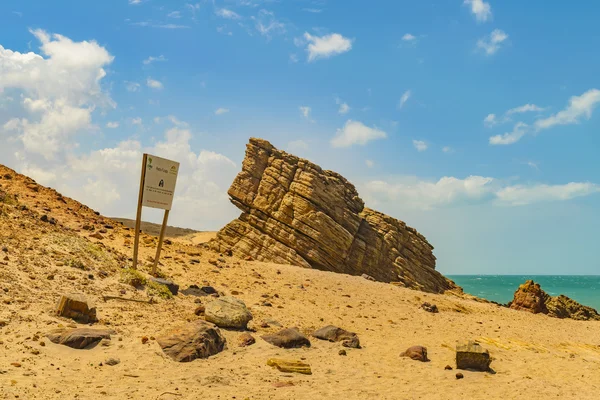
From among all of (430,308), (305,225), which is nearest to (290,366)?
(430,308)

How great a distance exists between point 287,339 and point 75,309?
5.27 meters

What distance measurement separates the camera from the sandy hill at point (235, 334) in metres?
9.02

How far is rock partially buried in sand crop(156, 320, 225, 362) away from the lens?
10445mm

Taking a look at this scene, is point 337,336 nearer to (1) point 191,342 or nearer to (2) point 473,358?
(2) point 473,358

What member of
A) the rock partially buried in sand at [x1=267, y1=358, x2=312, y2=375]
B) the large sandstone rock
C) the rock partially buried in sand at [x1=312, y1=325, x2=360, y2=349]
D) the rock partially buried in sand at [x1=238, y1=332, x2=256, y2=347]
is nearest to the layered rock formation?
the large sandstone rock

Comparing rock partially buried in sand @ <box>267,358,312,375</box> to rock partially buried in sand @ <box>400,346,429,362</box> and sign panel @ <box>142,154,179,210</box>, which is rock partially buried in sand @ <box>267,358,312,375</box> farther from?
sign panel @ <box>142,154,179,210</box>

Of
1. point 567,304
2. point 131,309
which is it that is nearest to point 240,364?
point 131,309

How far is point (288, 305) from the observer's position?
1764cm

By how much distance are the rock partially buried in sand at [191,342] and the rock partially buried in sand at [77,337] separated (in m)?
1.36

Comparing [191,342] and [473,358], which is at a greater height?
[473,358]

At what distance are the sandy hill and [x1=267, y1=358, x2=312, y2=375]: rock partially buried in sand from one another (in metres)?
0.27

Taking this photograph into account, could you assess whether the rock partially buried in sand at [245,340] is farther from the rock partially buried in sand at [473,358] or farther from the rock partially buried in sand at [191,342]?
the rock partially buried in sand at [473,358]

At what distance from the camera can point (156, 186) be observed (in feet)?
56.5

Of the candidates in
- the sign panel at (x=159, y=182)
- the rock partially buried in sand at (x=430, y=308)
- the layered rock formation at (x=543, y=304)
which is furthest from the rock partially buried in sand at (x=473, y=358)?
the layered rock formation at (x=543, y=304)
